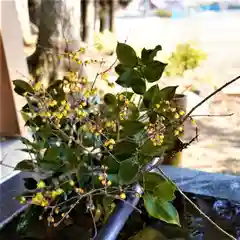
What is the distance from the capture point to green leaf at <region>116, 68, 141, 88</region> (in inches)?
24.5

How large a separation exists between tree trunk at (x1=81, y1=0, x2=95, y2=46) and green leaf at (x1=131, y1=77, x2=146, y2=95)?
29.2 inches

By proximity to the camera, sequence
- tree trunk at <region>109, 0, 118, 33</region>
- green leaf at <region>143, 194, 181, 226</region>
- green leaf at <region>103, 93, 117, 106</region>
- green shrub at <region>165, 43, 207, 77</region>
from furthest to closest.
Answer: tree trunk at <region>109, 0, 118, 33</region> → green shrub at <region>165, 43, 207, 77</region> → green leaf at <region>103, 93, 117, 106</region> → green leaf at <region>143, 194, 181, 226</region>

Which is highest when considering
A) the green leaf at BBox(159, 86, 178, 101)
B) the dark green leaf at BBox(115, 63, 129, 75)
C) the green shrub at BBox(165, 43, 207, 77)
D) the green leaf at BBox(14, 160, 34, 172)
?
the dark green leaf at BBox(115, 63, 129, 75)

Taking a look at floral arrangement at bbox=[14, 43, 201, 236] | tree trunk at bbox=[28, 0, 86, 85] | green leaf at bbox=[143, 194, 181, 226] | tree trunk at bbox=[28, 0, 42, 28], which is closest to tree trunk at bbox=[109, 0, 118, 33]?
tree trunk at bbox=[28, 0, 86, 85]

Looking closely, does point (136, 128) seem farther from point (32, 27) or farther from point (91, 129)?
point (32, 27)

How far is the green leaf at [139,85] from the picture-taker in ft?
2.07

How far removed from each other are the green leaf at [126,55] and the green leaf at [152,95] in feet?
0.20

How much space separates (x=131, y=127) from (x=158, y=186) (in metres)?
0.11

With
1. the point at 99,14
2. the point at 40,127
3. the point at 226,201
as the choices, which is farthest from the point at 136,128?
the point at 99,14

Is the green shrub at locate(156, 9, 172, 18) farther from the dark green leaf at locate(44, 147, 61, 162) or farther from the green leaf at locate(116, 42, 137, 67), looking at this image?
the dark green leaf at locate(44, 147, 61, 162)

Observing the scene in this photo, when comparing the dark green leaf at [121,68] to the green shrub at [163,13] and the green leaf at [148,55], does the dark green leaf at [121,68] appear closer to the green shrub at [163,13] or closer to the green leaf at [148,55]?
the green leaf at [148,55]

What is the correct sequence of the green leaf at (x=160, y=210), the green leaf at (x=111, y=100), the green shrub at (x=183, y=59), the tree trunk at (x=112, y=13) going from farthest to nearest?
the tree trunk at (x=112, y=13), the green shrub at (x=183, y=59), the green leaf at (x=111, y=100), the green leaf at (x=160, y=210)

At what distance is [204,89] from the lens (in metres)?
1.07

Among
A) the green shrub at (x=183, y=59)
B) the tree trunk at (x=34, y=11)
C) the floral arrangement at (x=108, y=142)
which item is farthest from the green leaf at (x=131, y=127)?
the tree trunk at (x=34, y=11)
